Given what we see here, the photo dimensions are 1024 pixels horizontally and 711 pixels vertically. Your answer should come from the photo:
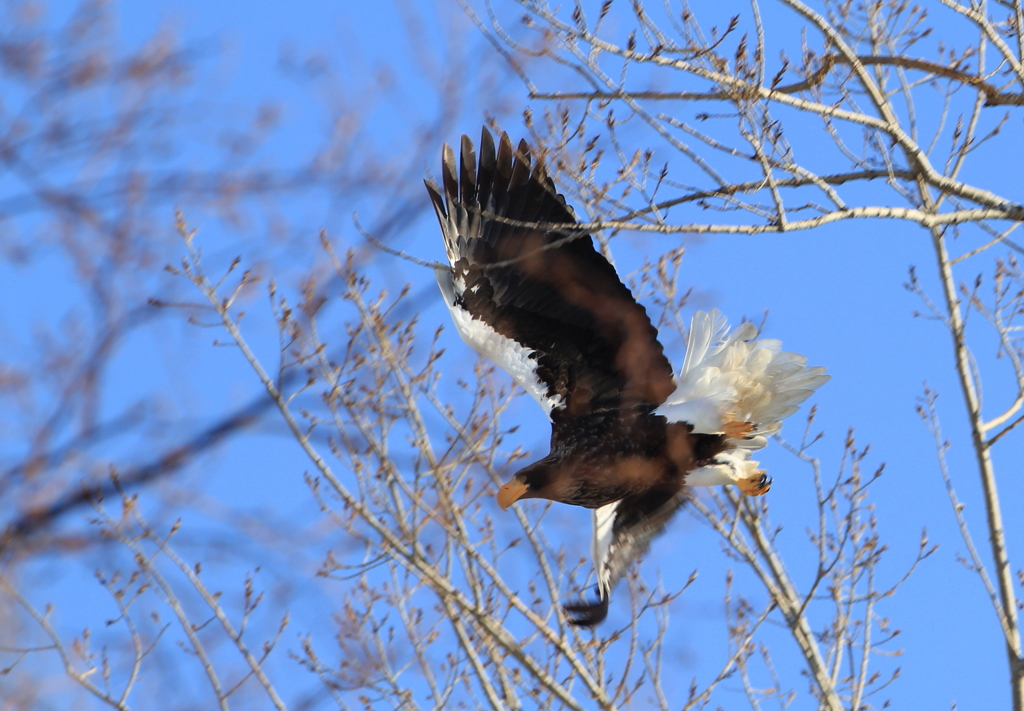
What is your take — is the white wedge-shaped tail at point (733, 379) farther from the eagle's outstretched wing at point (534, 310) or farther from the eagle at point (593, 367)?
the eagle's outstretched wing at point (534, 310)

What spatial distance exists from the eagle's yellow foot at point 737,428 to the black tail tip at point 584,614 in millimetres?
1063

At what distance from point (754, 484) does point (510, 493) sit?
47.8 inches

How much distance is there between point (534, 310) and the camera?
17.3 ft

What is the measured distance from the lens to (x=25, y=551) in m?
1.70

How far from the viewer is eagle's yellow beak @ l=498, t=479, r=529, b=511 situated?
5.12 meters

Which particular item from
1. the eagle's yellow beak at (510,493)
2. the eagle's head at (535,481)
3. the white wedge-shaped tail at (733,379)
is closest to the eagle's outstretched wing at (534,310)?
the white wedge-shaped tail at (733,379)

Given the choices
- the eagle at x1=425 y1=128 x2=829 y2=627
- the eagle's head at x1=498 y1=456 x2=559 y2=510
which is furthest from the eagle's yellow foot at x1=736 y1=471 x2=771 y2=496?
the eagle's head at x1=498 y1=456 x2=559 y2=510

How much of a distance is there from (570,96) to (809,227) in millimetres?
870

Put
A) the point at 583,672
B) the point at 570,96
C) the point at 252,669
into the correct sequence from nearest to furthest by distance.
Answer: the point at 570,96 < the point at 583,672 < the point at 252,669

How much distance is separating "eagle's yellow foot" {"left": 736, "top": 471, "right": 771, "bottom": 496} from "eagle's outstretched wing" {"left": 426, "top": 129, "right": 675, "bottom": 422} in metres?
0.57

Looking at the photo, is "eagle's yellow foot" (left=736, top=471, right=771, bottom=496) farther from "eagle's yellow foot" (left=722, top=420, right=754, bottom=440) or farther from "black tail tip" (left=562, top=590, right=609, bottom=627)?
"black tail tip" (left=562, top=590, right=609, bottom=627)

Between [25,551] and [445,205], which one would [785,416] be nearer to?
[445,205]

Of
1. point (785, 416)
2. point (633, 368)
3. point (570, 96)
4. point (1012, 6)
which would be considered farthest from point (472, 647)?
point (1012, 6)

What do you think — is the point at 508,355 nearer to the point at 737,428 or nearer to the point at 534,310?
the point at 534,310
